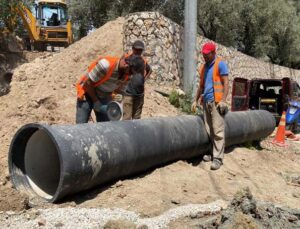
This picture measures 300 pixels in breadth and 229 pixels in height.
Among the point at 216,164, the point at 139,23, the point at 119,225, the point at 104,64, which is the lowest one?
the point at 216,164

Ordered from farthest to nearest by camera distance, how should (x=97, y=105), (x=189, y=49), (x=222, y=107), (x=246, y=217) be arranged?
1. (x=189, y=49)
2. (x=222, y=107)
3. (x=97, y=105)
4. (x=246, y=217)

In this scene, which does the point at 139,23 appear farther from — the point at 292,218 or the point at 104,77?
the point at 292,218

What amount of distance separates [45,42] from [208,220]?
19.3 m

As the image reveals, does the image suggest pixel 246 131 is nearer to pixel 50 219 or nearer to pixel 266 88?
pixel 50 219

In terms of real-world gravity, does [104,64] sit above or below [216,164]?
above

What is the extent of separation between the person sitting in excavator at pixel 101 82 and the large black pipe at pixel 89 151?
77cm

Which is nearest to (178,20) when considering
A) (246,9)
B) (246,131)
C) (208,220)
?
(246,9)

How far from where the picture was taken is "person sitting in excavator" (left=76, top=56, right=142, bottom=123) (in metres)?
5.81

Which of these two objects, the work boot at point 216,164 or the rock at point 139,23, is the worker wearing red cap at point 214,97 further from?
the rock at point 139,23

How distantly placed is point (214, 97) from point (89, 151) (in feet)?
8.62

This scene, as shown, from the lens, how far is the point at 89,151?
4.64m

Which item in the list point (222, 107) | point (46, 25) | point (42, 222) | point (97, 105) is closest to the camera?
point (42, 222)

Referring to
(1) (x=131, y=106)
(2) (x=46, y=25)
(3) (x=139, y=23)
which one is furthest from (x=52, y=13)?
(1) (x=131, y=106)

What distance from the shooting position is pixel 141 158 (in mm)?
5410
